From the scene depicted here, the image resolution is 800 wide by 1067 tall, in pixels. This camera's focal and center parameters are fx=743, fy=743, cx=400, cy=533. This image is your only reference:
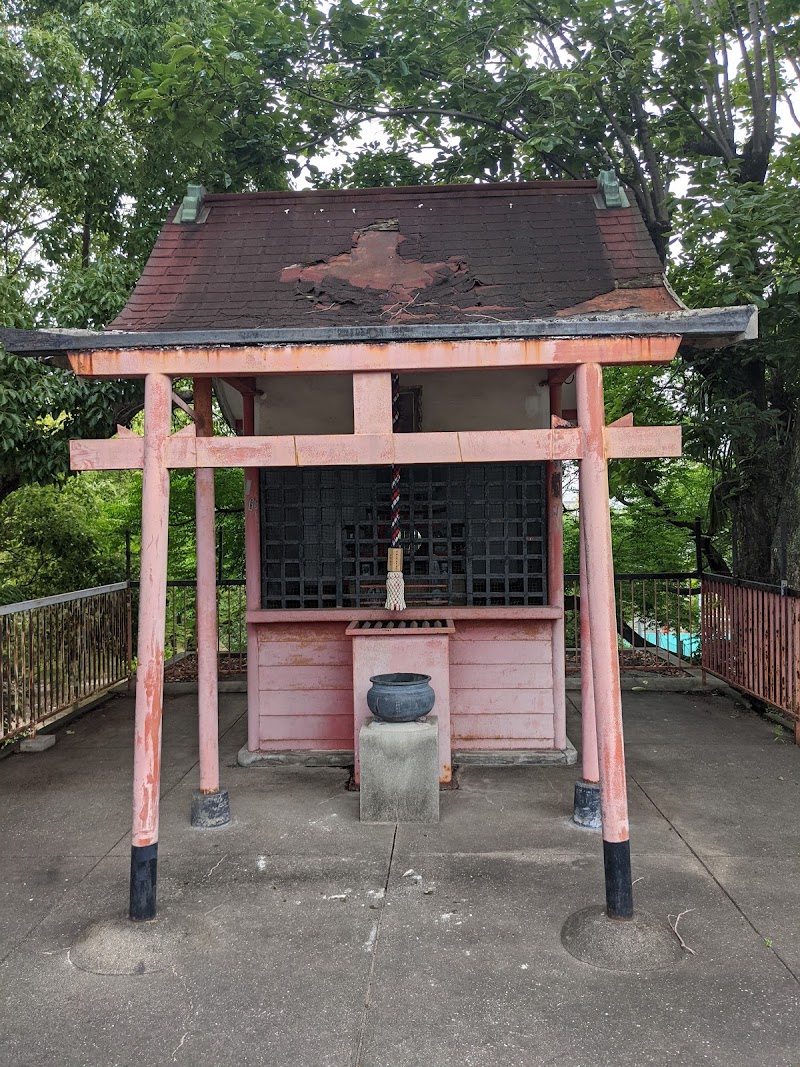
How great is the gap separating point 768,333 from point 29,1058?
794 cm

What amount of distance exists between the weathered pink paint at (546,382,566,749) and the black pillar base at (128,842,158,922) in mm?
3549

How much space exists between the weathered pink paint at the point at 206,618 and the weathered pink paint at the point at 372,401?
1485mm

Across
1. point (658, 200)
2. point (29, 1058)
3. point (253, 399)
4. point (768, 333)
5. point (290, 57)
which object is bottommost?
point (29, 1058)

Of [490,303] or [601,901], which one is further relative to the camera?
[490,303]

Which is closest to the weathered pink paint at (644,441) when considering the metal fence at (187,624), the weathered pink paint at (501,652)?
the weathered pink paint at (501,652)

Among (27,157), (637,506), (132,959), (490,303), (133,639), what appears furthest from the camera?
(637,506)

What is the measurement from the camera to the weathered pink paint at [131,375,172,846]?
3787 mm

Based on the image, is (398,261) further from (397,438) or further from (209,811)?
(209,811)

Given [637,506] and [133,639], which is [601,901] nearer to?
[133,639]

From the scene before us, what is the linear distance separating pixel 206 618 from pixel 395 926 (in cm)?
234

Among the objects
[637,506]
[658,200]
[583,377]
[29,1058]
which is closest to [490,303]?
[583,377]

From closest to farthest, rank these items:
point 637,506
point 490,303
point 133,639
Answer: point 490,303 < point 133,639 < point 637,506

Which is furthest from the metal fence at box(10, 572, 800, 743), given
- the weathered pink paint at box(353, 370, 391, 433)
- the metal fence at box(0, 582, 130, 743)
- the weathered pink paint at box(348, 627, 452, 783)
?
the weathered pink paint at box(353, 370, 391, 433)

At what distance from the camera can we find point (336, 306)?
441cm
